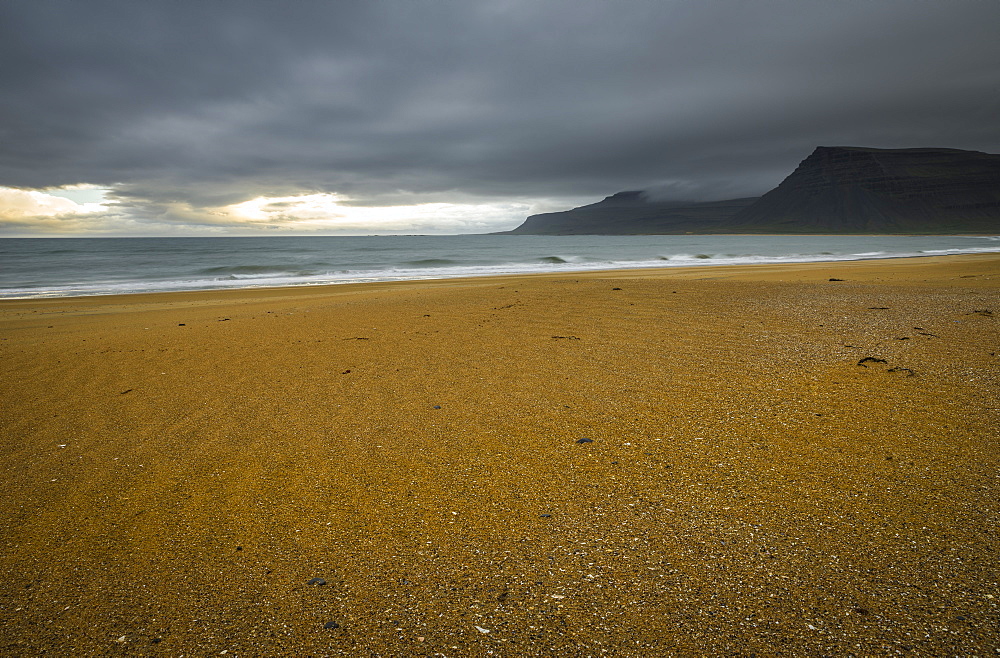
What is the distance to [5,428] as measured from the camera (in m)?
3.63

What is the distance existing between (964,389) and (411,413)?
164 inches

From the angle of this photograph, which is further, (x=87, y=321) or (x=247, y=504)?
(x=87, y=321)

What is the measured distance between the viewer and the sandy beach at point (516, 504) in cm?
170

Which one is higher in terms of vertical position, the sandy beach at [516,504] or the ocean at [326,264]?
the ocean at [326,264]

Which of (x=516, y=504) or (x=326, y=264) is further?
(x=326, y=264)

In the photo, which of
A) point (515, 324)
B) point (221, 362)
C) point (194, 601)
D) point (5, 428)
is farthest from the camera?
point (515, 324)

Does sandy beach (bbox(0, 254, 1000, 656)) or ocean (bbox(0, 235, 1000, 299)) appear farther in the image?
ocean (bbox(0, 235, 1000, 299))

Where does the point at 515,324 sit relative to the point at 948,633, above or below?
above

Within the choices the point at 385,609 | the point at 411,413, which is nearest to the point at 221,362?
the point at 411,413

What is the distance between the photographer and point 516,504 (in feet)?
7.94

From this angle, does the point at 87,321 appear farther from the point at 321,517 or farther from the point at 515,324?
the point at 321,517

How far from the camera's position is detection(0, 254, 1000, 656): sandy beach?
1698 mm

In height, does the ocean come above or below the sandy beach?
above

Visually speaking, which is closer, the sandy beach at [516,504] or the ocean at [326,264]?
the sandy beach at [516,504]
